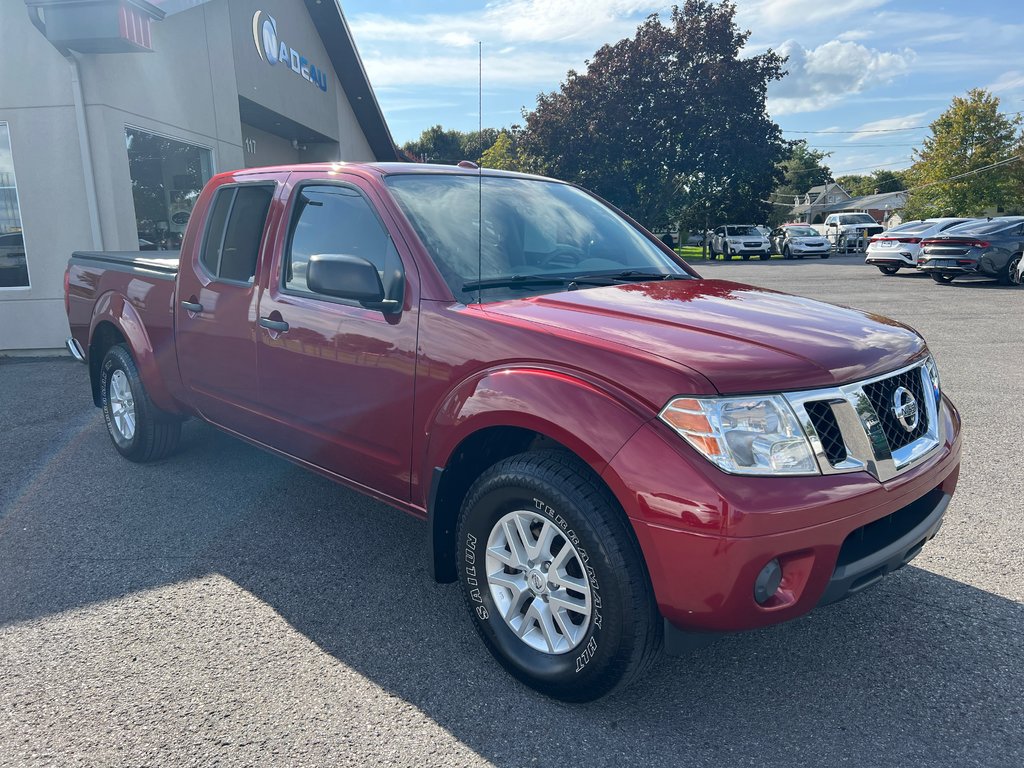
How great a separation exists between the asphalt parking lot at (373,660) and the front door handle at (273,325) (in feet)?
3.68

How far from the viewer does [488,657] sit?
2.98m

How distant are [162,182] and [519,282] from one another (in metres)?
9.46

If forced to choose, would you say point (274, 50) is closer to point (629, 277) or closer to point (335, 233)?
point (335, 233)

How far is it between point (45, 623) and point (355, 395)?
1573 mm

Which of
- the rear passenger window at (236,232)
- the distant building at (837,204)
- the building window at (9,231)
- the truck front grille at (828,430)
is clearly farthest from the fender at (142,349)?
the distant building at (837,204)

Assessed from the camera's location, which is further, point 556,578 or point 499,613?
point 499,613

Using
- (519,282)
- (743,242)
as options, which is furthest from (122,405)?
(743,242)

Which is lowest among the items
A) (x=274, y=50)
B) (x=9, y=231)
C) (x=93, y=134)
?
(x=9, y=231)

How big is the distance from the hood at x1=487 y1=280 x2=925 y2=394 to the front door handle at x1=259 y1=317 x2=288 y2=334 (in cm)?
119

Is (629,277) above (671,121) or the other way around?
the other way around

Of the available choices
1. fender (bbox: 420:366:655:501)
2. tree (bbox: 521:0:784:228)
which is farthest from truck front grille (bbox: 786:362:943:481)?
tree (bbox: 521:0:784:228)

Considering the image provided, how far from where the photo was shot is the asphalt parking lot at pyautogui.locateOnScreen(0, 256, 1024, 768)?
8.07 feet

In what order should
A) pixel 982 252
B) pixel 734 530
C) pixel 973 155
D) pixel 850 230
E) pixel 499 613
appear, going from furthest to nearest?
pixel 973 155 → pixel 850 230 → pixel 982 252 → pixel 499 613 → pixel 734 530

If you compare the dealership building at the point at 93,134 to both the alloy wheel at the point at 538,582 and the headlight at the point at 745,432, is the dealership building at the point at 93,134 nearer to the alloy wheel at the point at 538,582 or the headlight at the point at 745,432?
the alloy wheel at the point at 538,582
